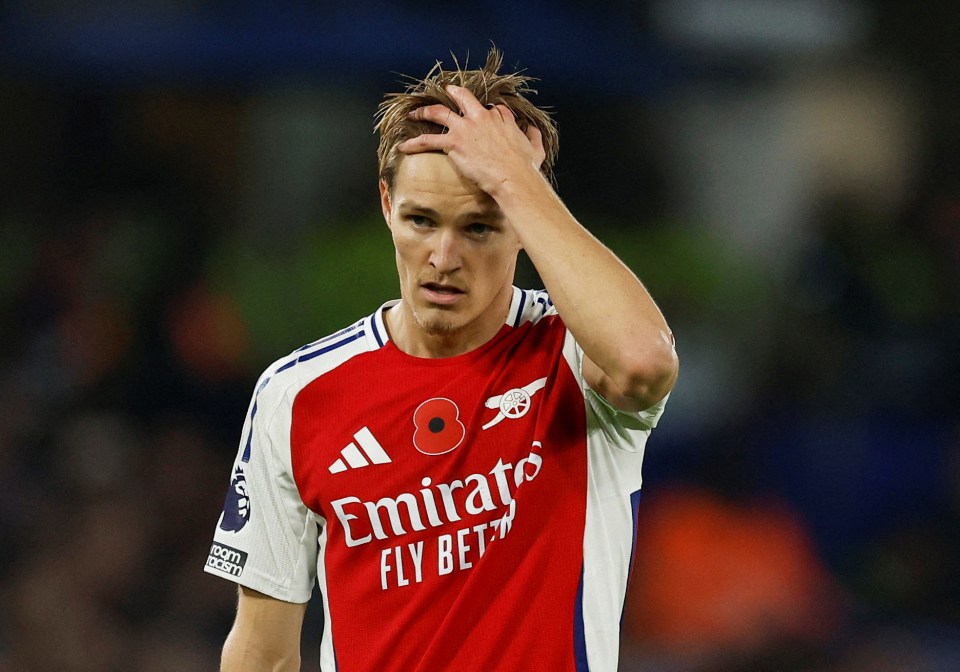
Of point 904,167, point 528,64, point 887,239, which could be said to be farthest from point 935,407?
point 528,64

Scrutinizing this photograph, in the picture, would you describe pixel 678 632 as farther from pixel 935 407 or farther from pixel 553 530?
pixel 553 530

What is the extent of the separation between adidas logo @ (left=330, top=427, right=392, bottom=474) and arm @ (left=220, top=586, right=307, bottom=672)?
387mm

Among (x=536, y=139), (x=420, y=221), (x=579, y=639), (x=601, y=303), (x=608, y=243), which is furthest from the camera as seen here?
(x=608, y=243)

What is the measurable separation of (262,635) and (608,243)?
4588mm

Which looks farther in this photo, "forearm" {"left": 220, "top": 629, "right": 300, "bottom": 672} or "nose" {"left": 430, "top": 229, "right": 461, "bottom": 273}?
"forearm" {"left": 220, "top": 629, "right": 300, "bottom": 672}

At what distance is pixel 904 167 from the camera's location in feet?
23.5

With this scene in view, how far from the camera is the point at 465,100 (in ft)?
8.30

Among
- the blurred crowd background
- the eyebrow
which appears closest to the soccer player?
the eyebrow

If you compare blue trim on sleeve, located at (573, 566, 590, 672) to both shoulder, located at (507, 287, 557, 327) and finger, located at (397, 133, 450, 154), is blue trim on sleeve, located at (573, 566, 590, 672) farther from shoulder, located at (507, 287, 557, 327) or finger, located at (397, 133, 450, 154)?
finger, located at (397, 133, 450, 154)

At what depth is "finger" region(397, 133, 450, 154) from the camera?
2.49 meters

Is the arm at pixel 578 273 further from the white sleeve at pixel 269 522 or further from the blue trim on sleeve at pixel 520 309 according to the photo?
the white sleeve at pixel 269 522

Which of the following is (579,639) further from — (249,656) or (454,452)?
(249,656)

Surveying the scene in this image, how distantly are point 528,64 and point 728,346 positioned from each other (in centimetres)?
208

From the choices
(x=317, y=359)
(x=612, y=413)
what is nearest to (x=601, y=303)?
(x=612, y=413)
